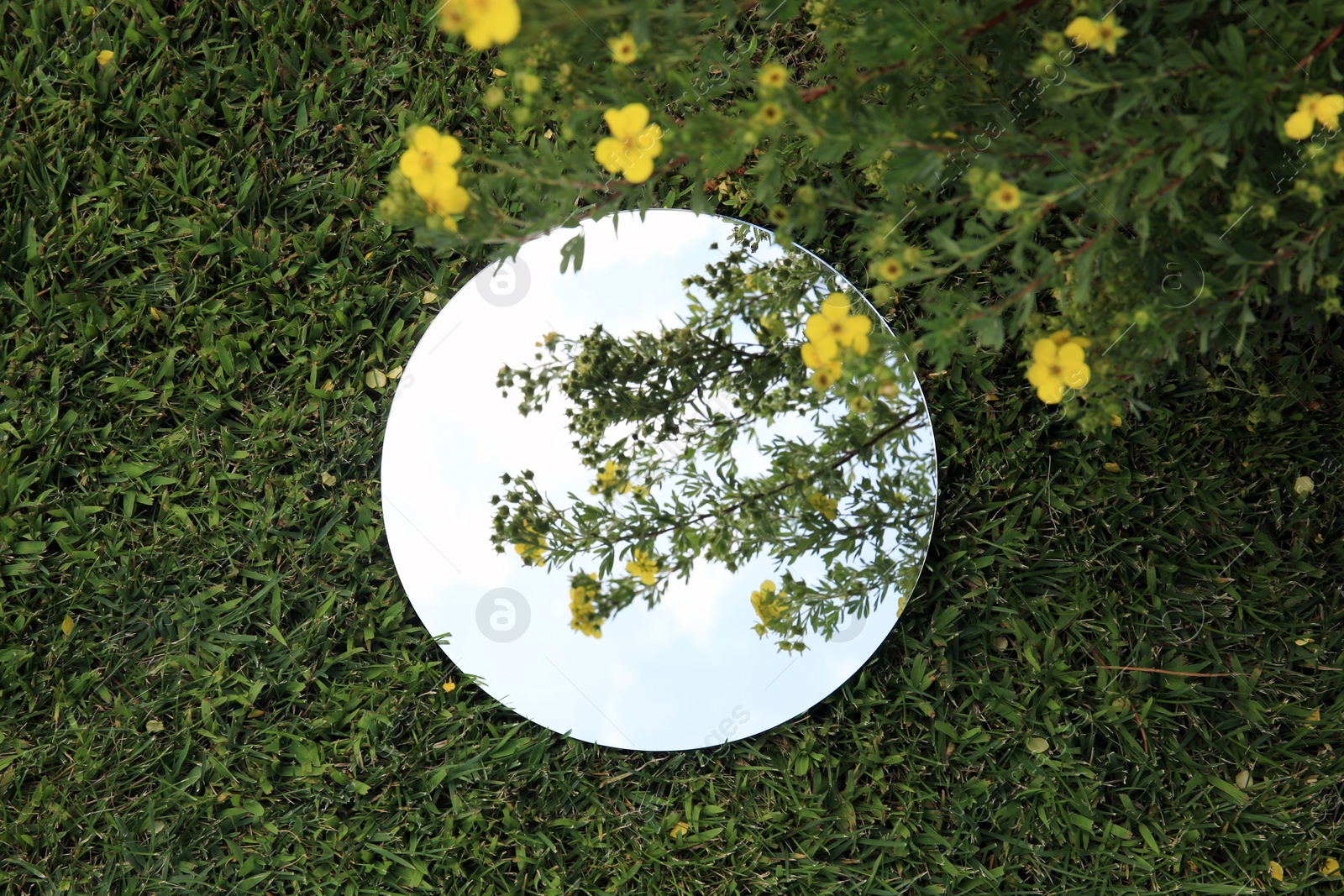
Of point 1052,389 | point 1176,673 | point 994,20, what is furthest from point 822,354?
point 1176,673

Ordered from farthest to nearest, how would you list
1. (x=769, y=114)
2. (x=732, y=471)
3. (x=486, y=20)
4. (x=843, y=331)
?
(x=732, y=471) < (x=843, y=331) < (x=769, y=114) < (x=486, y=20)

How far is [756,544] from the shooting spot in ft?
7.81

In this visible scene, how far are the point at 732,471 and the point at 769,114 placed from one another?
1.19m

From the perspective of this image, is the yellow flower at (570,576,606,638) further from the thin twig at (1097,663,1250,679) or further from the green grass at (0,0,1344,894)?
the thin twig at (1097,663,1250,679)

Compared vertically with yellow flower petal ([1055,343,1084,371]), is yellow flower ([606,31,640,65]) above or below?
above

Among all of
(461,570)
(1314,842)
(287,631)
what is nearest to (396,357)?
(461,570)

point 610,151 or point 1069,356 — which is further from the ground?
point 610,151

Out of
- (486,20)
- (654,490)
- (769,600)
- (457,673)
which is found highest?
(486,20)

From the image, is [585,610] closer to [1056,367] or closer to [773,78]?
[1056,367]

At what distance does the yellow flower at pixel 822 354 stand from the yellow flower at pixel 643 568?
0.97 m

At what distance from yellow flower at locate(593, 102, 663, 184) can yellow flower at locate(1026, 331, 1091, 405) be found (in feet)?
2.26

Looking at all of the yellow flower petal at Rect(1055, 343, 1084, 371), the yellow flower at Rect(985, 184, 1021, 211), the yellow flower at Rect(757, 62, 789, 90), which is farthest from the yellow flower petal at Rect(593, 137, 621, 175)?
the yellow flower petal at Rect(1055, 343, 1084, 371)

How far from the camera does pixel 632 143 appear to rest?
134cm

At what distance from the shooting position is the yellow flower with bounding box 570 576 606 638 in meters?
2.42
